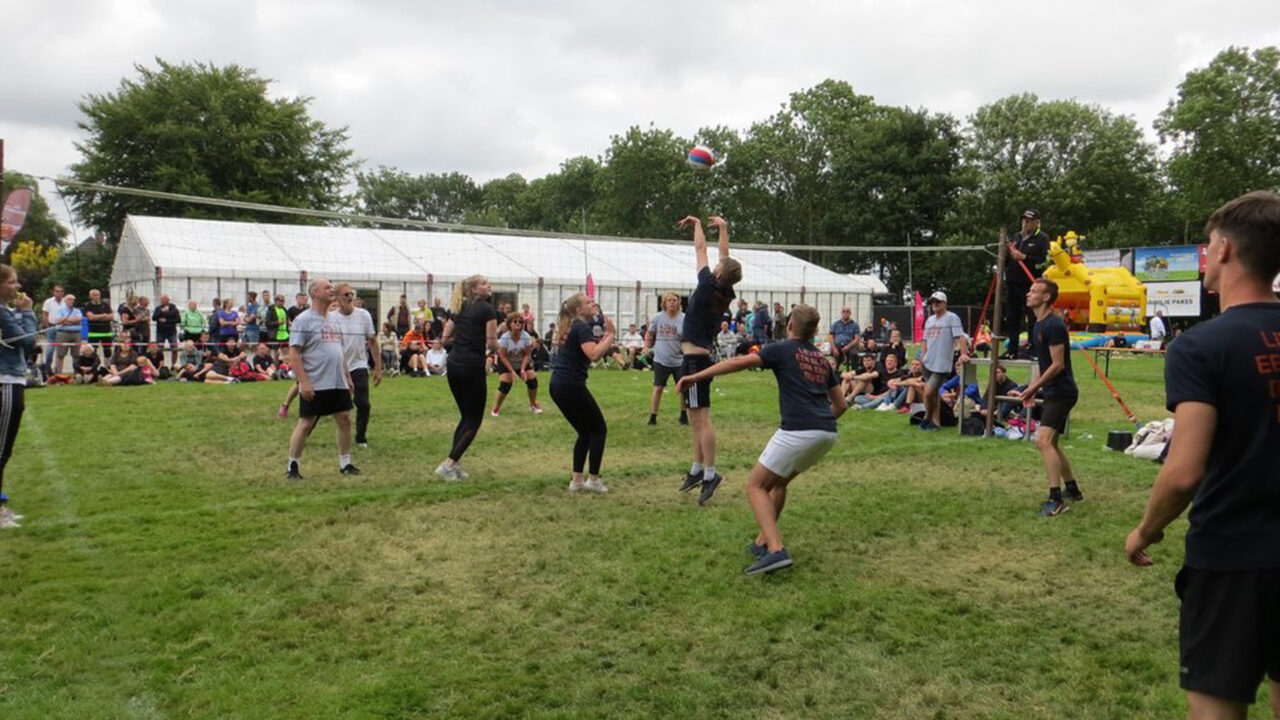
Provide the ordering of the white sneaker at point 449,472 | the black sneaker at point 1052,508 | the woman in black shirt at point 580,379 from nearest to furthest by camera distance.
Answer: the black sneaker at point 1052,508
the woman in black shirt at point 580,379
the white sneaker at point 449,472

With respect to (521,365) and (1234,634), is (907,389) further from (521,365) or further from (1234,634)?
Result: (1234,634)

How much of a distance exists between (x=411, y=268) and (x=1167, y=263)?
29.9m

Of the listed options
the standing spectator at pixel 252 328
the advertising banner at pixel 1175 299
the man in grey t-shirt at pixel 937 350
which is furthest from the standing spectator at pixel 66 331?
the advertising banner at pixel 1175 299

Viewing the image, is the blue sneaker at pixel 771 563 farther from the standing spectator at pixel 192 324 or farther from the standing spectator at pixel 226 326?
the standing spectator at pixel 192 324

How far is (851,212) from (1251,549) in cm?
5025

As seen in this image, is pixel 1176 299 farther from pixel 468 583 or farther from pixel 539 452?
pixel 468 583

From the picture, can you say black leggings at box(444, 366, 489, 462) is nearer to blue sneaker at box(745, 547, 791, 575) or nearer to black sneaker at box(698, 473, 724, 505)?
black sneaker at box(698, 473, 724, 505)

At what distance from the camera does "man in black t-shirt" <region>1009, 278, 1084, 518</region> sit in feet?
24.0

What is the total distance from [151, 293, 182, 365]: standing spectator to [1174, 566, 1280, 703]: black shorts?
68.7 feet

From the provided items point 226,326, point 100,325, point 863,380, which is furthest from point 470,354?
point 100,325

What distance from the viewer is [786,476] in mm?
5762

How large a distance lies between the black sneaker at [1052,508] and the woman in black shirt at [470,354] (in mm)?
4965

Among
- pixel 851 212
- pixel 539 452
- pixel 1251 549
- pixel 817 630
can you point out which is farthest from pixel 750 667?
pixel 851 212

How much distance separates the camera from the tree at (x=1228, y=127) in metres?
44.9
